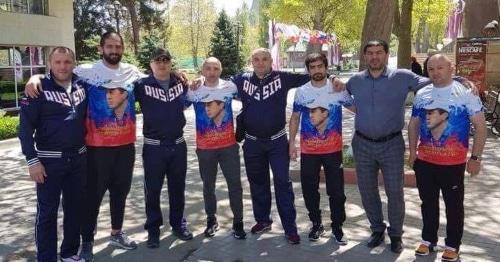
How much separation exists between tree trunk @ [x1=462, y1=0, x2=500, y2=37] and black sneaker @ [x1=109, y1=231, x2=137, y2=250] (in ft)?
53.0

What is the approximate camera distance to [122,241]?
4.89 m

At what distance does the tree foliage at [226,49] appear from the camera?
3400cm

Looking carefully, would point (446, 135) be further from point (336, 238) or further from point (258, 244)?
point (258, 244)

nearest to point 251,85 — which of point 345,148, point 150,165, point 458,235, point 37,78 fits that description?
point 150,165

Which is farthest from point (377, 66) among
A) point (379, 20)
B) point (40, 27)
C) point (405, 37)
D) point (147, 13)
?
point (147, 13)

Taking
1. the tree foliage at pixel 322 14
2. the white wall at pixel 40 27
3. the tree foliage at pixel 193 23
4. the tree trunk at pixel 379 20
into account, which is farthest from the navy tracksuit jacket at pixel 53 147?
the tree foliage at pixel 193 23

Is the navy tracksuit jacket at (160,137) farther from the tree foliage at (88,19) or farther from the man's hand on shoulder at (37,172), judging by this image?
the tree foliage at (88,19)

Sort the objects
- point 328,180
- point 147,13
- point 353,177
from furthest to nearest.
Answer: point 147,13 → point 353,177 → point 328,180

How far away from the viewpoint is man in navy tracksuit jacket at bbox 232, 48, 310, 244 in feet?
15.9

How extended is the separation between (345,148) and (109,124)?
505 cm

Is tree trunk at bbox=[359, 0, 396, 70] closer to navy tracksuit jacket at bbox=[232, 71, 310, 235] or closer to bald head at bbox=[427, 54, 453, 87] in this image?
navy tracksuit jacket at bbox=[232, 71, 310, 235]

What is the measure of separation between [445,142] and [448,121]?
0.17 m

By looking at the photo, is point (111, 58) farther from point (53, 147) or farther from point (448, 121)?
point (448, 121)

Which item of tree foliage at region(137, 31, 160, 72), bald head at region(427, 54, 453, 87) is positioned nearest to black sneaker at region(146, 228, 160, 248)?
bald head at region(427, 54, 453, 87)
